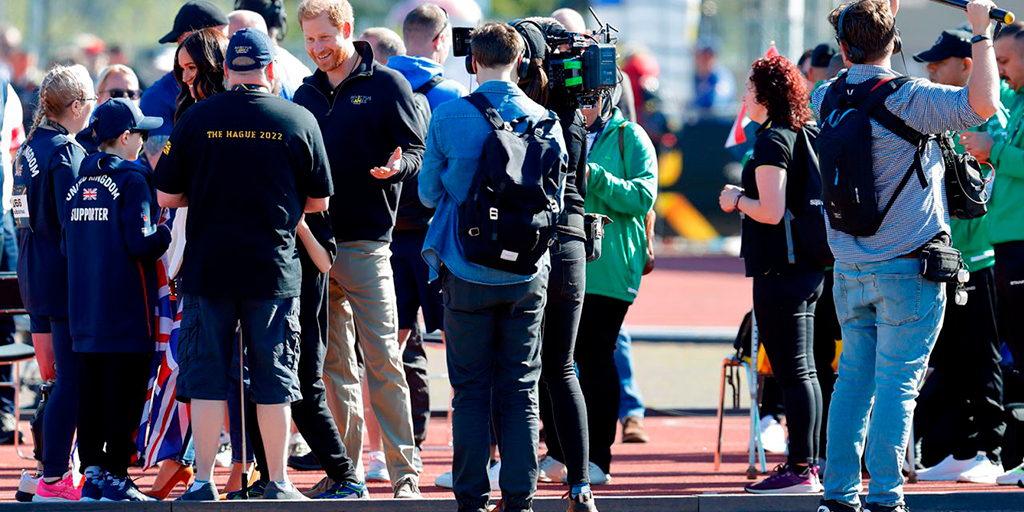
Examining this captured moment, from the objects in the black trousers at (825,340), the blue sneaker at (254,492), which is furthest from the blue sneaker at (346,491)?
the black trousers at (825,340)

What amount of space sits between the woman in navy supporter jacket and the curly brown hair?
3106 mm

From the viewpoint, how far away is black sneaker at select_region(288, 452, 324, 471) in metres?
8.17

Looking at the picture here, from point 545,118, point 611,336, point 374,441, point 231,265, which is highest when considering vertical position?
point 545,118

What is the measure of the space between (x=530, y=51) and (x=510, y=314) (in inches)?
44.3

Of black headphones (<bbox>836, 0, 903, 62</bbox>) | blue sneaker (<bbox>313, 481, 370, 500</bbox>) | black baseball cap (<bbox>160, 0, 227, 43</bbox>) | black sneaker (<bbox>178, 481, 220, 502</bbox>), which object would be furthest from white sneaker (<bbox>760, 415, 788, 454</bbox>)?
black baseball cap (<bbox>160, 0, 227, 43</bbox>)

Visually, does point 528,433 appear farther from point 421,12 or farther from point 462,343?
point 421,12

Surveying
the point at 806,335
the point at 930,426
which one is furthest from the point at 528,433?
the point at 930,426

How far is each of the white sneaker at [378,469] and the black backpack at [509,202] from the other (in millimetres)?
1984

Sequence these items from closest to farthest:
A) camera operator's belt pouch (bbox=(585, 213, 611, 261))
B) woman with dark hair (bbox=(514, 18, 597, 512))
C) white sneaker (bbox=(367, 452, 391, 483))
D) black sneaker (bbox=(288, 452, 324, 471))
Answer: woman with dark hair (bbox=(514, 18, 597, 512))
camera operator's belt pouch (bbox=(585, 213, 611, 261))
white sneaker (bbox=(367, 452, 391, 483))
black sneaker (bbox=(288, 452, 324, 471))

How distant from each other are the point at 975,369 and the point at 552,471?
2.16 meters

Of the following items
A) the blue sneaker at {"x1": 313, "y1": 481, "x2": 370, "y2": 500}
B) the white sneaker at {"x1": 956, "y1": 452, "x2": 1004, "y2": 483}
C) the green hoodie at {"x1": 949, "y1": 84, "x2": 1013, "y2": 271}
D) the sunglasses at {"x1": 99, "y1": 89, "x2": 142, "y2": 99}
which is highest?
the sunglasses at {"x1": 99, "y1": 89, "x2": 142, "y2": 99}

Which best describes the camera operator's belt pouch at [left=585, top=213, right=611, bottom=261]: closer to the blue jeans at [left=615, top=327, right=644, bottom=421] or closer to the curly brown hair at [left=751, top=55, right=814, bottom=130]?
the curly brown hair at [left=751, top=55, right=814, bottom=130]

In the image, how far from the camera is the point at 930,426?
816cm

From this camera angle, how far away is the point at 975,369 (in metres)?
→ 7.88
